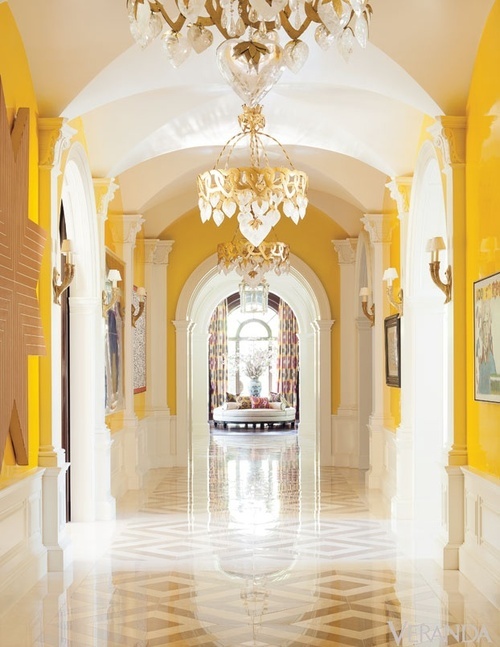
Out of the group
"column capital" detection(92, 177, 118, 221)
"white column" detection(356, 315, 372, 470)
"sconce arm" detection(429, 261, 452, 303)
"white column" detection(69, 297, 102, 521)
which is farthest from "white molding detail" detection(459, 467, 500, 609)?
"white column" detection(356, 315, 372, 470)

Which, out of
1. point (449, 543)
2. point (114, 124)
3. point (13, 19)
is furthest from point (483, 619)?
point (114, 124)

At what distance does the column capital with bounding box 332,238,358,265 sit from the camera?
53.6ft

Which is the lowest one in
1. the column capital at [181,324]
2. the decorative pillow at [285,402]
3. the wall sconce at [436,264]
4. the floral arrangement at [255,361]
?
the decorative pillow at [285,402]

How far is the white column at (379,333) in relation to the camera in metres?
12.6

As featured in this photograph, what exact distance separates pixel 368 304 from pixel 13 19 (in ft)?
27.5

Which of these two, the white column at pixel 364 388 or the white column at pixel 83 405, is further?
the white column at pixel 364 388

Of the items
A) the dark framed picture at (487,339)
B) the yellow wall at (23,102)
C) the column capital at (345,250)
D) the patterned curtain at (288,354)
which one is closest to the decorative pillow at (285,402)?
the patterned curtain at (288,354)

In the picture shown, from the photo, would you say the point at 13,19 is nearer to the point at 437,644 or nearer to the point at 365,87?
the point at 365,87

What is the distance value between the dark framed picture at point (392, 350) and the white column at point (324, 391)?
13.3 ft

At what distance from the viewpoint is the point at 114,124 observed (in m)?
9.86

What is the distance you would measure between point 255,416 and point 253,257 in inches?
582

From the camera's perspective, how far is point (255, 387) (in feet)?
102

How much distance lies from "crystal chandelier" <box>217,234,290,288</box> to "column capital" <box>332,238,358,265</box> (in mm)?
3623

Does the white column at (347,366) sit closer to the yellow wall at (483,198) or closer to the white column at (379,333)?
the white column at (379,333)
